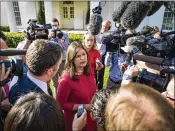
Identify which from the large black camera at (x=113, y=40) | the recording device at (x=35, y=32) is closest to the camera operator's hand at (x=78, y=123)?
the large black camera at (x=113, y=40)

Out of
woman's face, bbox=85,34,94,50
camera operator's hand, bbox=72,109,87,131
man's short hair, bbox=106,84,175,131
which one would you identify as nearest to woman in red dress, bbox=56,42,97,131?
camera operator's hand, bbox=72,109,87,131

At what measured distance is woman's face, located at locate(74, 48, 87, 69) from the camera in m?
2.50

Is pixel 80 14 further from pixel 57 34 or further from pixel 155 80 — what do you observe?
pixel 155 80

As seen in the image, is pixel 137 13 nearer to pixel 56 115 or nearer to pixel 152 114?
pixel 152 114

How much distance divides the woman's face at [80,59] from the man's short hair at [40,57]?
2.04ft

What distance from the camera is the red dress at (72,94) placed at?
226 centimetres

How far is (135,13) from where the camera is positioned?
1273 mm

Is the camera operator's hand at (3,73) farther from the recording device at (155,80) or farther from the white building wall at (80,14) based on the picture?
the white building wall at (80,14)

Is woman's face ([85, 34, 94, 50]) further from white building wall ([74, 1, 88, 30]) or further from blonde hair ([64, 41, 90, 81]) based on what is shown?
white building wall ([74, 1, 88, 30])

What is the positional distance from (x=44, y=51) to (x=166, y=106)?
122cm

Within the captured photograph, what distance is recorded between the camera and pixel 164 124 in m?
0.85

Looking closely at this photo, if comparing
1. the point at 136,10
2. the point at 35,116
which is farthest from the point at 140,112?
the point at 136,10

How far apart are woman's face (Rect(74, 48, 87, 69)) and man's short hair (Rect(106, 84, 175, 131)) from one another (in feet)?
5.11

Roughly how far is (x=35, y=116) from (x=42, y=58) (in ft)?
2.60
